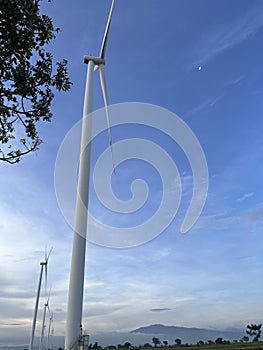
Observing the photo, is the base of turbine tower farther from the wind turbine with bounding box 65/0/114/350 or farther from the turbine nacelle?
the turbine nacelle

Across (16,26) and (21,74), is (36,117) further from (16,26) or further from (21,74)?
(16,26)

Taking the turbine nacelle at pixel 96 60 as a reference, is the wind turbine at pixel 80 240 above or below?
below

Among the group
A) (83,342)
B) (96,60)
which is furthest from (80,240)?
(96,60)

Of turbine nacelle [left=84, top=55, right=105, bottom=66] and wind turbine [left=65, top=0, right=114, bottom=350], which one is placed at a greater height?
turbine nacelle [left=84, top=55, right=105, bottom=66]

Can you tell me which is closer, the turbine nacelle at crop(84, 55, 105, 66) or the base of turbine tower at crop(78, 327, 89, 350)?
the base of turbine tower at crop(78, 327, 89, 350)

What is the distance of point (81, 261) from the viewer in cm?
2077

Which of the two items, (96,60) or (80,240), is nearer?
(80,240)

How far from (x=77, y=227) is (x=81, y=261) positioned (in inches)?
76.9

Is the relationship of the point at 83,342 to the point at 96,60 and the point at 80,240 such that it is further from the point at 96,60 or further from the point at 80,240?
the point at 96,60

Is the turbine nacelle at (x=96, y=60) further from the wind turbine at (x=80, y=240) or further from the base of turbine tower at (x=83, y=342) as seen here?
the base of turbine tower at (x=83, y=342)

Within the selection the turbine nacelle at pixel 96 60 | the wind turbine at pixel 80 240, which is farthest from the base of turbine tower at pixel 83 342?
the turbine nacelle at pixel 96 60

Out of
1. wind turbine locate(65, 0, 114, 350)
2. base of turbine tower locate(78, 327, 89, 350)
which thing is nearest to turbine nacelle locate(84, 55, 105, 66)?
wind turbine locate(65, 0, 114, 350)

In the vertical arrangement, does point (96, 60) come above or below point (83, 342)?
above

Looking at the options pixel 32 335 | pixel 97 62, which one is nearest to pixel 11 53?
pixel 97 62
